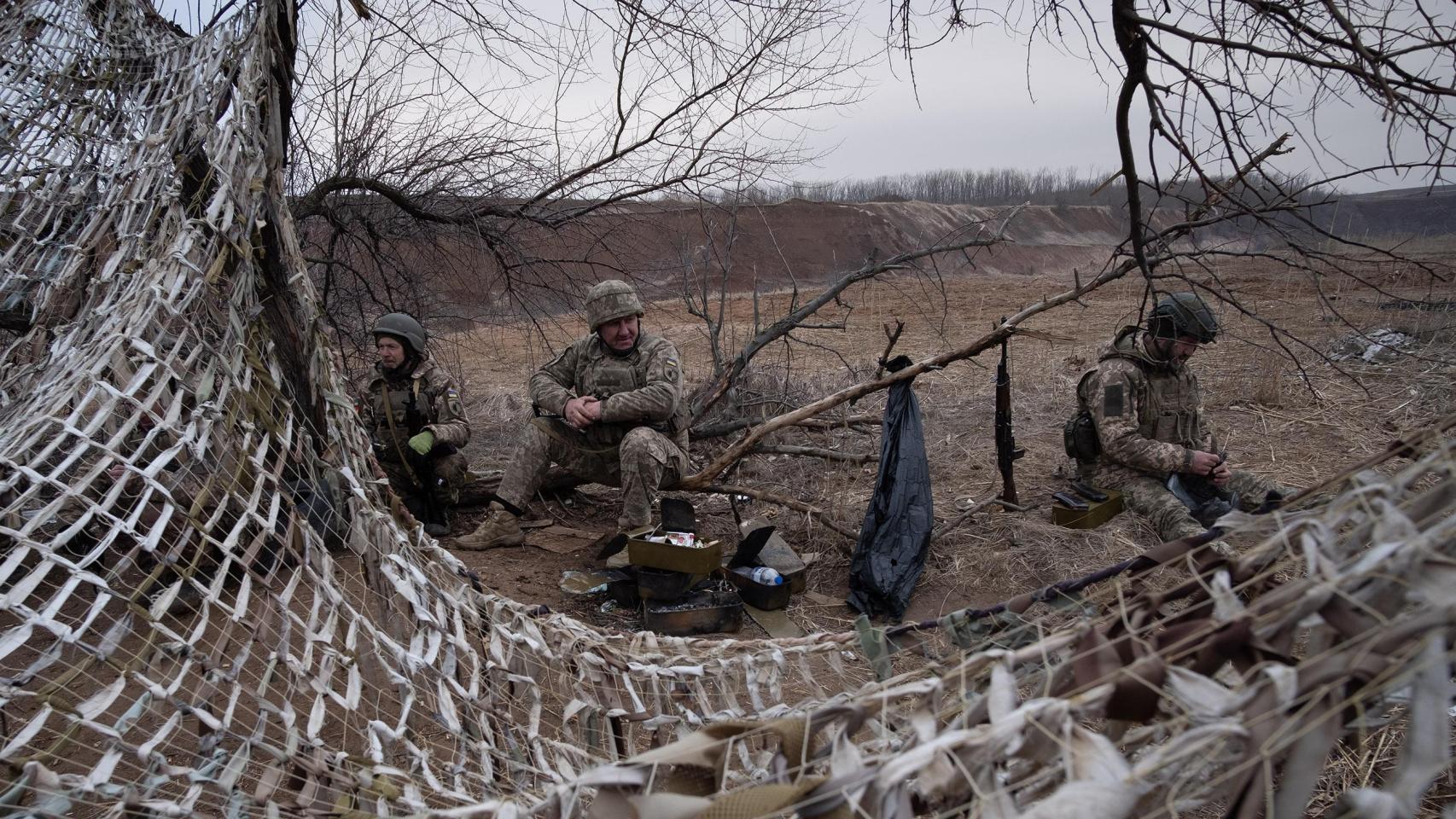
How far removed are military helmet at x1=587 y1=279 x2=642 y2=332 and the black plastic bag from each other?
1499mm

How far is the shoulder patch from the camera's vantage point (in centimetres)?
480

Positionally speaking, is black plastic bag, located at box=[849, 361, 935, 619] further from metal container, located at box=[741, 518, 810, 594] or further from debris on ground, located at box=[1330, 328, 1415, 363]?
debris on ground, located at box=[1330, 328, 1415, 363]

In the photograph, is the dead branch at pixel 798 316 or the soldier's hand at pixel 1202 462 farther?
the dead branch at pixel 798 316

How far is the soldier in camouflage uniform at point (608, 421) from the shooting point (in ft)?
15.8

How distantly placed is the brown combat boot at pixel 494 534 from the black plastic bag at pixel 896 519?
6.23ft

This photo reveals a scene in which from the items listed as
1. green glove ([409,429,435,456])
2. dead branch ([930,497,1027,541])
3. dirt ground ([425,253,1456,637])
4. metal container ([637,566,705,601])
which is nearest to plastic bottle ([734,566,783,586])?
dirt ground ([425,253,1456,637])

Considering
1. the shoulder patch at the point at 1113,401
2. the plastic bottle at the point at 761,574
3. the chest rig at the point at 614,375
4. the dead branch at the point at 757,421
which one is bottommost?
the plastic bottle at the point at 761,574

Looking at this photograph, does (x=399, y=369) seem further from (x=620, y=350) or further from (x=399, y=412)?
(x=620, y=350)

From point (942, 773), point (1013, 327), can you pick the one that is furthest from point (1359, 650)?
point (1013, 327)

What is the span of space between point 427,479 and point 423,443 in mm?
292

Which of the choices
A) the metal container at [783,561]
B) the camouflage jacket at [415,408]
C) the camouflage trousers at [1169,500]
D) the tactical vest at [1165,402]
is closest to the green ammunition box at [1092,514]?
the camouflage trousers at [1169,500]

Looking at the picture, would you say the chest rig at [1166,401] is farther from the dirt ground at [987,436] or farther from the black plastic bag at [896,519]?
the black plastic bag at [896,519]

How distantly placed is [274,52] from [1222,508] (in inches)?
185

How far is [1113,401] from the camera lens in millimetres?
4812
